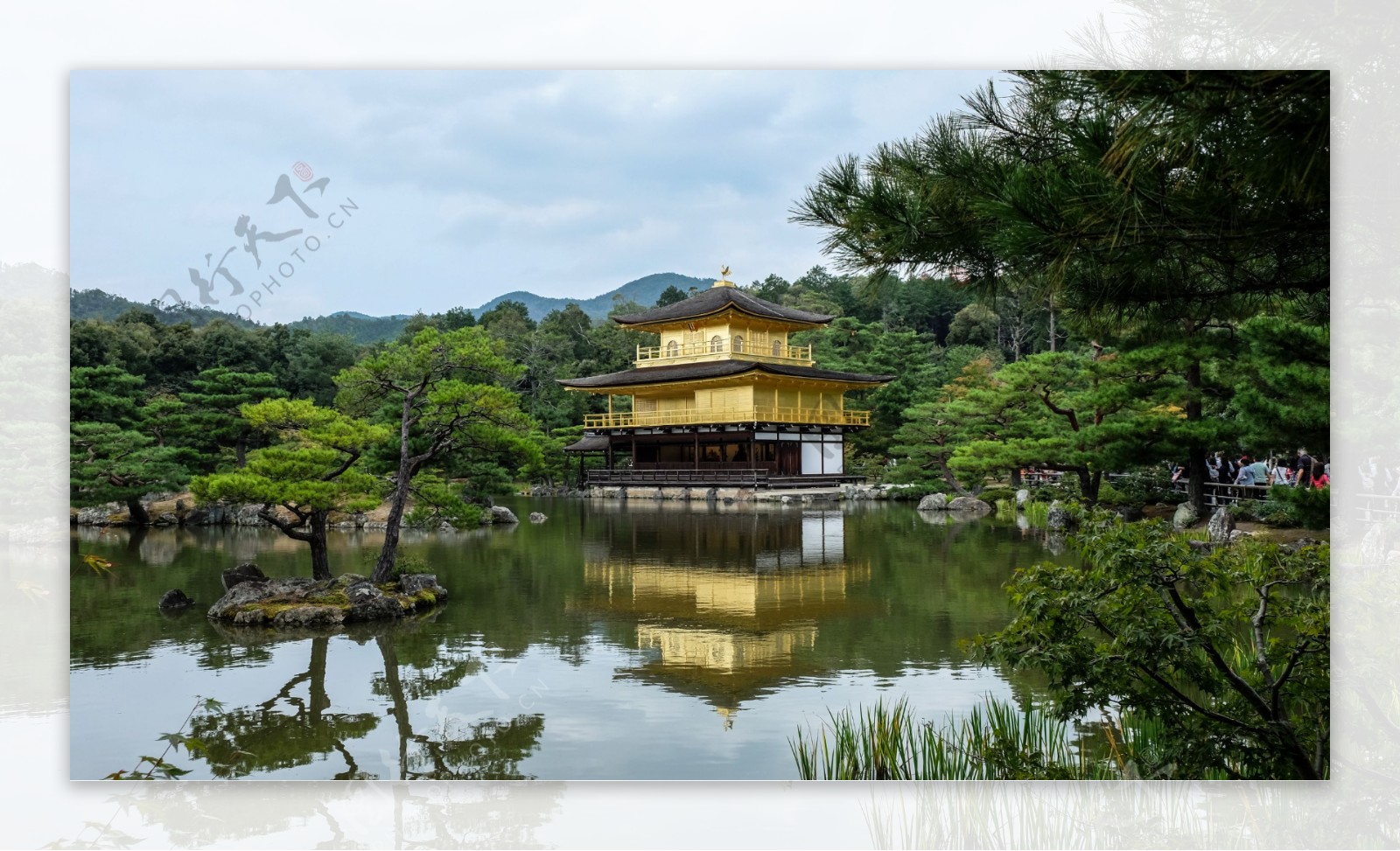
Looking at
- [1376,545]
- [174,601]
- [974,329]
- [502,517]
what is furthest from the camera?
[974,329]

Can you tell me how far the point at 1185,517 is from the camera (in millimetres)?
10336

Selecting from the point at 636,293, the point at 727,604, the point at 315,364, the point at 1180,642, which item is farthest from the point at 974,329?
the point at 1180,642

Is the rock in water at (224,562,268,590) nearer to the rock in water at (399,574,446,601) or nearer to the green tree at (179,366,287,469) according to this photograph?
the rock in water at (399,574,446,601)

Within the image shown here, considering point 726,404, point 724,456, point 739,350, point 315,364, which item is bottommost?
point 724,456

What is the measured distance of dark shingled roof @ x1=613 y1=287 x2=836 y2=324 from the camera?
20094 millimetres

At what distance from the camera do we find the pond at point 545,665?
3623 millimetres

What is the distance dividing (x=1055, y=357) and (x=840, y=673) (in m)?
9.43

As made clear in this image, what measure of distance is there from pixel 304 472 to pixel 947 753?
15.2 ft

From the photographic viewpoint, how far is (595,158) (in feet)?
84.5

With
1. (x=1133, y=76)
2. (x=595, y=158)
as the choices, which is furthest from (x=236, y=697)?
(x=595, y=158)

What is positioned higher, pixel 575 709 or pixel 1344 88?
pixel 1344 88

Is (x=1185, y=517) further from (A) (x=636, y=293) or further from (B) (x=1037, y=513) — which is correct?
(A) (x=636, y=293)

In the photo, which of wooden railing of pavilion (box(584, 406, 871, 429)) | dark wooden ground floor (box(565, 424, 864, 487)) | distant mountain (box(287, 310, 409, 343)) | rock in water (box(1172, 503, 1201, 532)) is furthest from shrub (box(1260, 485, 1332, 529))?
distant mountain (box(287, 310, 409, 343))

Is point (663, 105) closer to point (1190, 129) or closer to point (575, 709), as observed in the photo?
point (575, 709)
